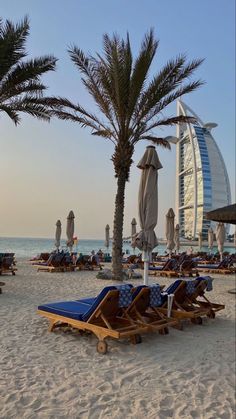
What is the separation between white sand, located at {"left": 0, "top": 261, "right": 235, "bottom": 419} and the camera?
330 centimetres

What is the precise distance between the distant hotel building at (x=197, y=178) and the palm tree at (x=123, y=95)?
7767 cm

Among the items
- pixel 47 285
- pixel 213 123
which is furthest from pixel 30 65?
pixel 213 123

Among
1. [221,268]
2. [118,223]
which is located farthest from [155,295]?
[221,268]

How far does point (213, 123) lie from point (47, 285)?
91.5m

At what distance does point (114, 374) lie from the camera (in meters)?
4.07

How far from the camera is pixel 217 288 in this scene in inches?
444

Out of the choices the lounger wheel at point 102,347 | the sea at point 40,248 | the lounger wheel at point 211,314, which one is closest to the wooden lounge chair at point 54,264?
the lounger wheel at point 211,314

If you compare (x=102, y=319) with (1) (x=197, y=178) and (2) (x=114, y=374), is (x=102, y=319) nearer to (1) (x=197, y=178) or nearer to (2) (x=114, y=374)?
(2) (x=114, y=374)

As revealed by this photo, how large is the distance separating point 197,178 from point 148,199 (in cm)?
8542

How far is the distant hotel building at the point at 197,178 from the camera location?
296 ft

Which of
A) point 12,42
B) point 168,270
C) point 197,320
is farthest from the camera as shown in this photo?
point 168,270

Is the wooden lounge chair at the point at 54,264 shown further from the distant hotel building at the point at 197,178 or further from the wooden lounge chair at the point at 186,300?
the distant hotel building at the point at 197,178

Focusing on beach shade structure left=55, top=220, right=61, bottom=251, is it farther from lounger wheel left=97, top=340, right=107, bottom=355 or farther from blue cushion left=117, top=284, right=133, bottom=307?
lounger wheel left=97, top=340, right=107, bottom=355

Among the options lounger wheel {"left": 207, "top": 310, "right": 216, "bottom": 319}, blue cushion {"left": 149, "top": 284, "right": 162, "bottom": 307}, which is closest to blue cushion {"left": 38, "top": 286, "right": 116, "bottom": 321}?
blue cushion {"left": 149, "top": 284, "right": 162, "bottom": 307}
